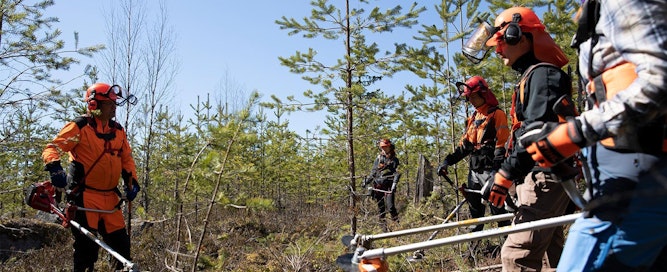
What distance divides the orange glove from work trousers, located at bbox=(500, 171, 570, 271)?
90 cm

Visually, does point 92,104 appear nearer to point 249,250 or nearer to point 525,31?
point 249,250

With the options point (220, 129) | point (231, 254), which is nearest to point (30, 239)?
point (231, 254)

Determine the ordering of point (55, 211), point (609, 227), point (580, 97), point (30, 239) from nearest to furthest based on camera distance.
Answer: point (609, 227), point (580, 97), point (55, 211), point (30, 239)

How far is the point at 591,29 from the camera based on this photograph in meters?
1.93

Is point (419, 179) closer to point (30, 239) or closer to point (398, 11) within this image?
point (398, 11)

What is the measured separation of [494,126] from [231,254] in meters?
4.75

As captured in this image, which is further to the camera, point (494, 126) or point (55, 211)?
point (494, 126)

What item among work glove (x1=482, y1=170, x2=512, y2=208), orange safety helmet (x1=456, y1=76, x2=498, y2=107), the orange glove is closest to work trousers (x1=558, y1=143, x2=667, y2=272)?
work glove (x1=482, y1=170, x2=512, y2=208)

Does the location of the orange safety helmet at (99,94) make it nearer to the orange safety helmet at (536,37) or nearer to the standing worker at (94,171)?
the standing worker at (94,171)

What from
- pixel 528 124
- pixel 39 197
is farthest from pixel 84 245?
pixel 528 124

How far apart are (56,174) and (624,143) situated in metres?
5.19

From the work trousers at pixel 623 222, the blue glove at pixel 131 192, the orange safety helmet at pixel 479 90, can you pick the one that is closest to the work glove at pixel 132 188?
the blue glove at pixel 131 192

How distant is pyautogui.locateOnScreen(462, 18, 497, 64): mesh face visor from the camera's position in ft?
10.7

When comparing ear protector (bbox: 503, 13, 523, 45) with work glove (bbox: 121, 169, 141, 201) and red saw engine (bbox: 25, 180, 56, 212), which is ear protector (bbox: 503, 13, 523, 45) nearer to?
work glove (bbox: 121, 169, 141, 201)
